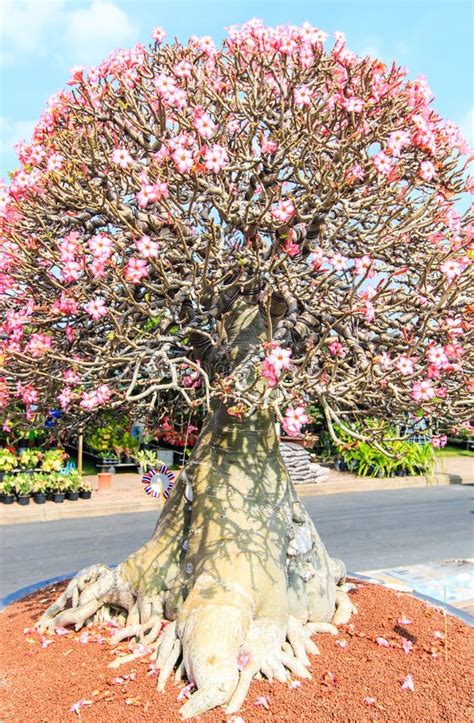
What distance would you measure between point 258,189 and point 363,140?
2.74ft

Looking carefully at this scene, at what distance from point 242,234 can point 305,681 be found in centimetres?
262

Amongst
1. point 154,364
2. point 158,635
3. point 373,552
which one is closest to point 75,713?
point 158,635

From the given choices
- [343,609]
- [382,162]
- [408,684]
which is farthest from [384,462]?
[382,162]

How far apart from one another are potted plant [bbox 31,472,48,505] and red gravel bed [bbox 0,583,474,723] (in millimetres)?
7815

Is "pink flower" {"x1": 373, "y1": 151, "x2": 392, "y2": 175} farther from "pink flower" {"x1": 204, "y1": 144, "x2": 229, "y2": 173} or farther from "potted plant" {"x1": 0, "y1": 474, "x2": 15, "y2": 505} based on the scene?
"potted plant" {"x1": 0, "y1": 474, "x2": 15, "y2": 505}

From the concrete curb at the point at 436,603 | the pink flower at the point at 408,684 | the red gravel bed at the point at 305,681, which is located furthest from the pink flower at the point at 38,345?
the concrete curb at the point at 436,603

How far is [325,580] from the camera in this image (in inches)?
189

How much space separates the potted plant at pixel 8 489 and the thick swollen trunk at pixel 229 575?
25.8 ft

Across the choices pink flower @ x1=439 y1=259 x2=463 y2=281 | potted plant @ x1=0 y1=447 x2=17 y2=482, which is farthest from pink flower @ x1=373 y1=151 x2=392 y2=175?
potted plant @ x1=0 y1=447 x2=17 y2=482

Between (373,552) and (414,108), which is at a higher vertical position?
(414,108)

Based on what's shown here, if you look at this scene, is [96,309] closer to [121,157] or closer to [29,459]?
[121,157]

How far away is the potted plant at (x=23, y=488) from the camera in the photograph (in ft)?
40.1

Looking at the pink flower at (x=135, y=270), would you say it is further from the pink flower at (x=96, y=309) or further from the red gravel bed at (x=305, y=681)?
the red gravel bed at (x=305, y=681)

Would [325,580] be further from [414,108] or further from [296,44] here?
[296,44]
